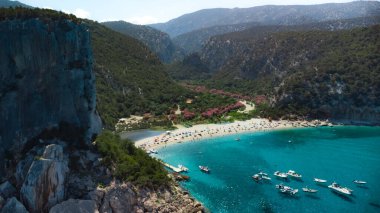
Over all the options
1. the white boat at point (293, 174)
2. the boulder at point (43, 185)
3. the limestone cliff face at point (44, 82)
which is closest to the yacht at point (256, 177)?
the white boat at point (293, 174)

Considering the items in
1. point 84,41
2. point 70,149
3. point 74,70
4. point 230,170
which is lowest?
point 230,170

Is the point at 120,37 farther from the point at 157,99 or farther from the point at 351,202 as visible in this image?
the point at 351,202

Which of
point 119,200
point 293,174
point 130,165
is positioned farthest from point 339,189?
point 119,200

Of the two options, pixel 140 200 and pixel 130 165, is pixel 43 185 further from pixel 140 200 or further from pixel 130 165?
pixel 130 165

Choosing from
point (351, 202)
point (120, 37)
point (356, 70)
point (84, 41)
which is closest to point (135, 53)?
point (120, 37)

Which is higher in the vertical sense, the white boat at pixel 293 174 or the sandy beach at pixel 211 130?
the white boat at pixel 293 174

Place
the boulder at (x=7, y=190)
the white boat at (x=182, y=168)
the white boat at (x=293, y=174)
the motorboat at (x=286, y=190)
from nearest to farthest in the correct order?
1. the boulder at (x=7, y=190)
2. the motorboat at (x=286, y=190)
3. the white boat at (x=293, y=174)
4. the white boat at (x=182, y=168)

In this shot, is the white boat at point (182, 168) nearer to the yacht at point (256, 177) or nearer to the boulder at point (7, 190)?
the yacht at point (256, 177)
